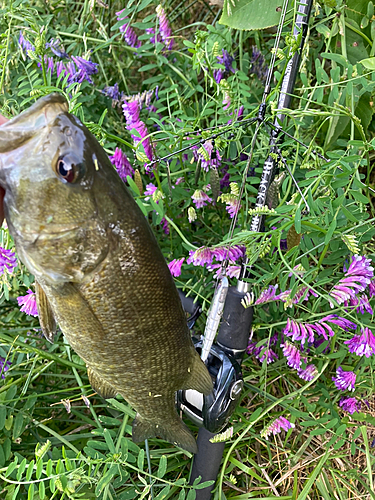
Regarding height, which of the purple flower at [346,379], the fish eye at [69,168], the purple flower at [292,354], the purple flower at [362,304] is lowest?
the purple flower at [346,379]

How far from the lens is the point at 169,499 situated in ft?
6.39

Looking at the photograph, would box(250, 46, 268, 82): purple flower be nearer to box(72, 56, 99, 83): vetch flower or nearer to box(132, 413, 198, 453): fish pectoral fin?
box(72, 56, 99, 83): vetch flower

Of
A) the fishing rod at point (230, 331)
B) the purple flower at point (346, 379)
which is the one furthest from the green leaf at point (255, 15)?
the purple flower at point (346, 379)

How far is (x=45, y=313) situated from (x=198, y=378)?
1.57 feet

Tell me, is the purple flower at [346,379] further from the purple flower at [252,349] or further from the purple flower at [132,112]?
the purple flower at [132,112]

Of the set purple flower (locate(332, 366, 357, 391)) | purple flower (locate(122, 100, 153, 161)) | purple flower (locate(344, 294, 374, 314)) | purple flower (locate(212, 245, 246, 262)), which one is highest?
purple flower (locate(122, 100, 153, 161))

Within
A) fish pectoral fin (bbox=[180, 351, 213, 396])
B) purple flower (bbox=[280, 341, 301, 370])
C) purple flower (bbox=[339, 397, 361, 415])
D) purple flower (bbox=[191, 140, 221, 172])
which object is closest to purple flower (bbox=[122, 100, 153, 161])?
purple flower (bbox=[191, 140, 221, 172])

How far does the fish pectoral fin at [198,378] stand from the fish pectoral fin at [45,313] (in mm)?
400

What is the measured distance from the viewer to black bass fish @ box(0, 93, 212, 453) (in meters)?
0.88

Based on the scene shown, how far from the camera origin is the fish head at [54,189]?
88 cm

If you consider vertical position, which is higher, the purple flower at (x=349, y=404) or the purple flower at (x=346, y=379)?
the purple flower at (x=346, y=379)

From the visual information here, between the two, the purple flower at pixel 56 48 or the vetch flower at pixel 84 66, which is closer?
the vetch flower at pixel 84 66

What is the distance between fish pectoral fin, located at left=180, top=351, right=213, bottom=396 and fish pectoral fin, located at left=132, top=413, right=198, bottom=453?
7.4 inches

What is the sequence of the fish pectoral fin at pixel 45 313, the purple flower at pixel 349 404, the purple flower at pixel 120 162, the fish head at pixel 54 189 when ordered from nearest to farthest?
the fish head at pixel 54 189, the fish pectoral fin at pixel 45 313, the purple flower at pixel 120 162, the purple flower at pixel 349 404
